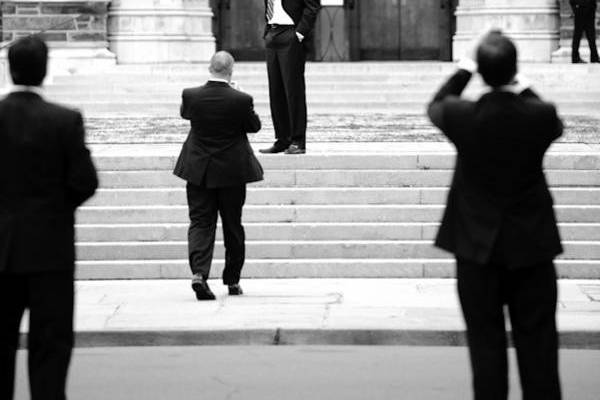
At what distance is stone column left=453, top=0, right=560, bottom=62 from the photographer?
22891 millimetres

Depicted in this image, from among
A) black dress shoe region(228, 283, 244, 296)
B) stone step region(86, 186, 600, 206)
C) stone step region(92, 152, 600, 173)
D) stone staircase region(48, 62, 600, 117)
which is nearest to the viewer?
black dress shoe region(228, 283, 244, 296)

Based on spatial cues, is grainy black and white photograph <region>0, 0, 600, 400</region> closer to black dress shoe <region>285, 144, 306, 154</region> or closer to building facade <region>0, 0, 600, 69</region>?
black dress shoe <region>285, 144, 306, 154</region>

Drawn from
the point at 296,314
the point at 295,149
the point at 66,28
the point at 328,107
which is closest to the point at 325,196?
the point at 295,149

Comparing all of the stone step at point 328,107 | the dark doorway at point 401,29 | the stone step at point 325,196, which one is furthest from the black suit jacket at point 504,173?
the dark doorway at point 401,29

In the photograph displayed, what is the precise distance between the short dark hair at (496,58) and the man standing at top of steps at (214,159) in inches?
201

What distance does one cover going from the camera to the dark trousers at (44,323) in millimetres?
6176

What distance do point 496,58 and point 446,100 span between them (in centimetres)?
28

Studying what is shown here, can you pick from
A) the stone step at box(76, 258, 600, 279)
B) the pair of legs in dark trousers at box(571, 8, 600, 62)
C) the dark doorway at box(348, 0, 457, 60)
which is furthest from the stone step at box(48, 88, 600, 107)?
the stone step at box(76, 258, 600, 279)

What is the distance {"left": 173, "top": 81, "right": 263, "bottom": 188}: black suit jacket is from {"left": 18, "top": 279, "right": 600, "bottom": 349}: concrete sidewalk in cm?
91

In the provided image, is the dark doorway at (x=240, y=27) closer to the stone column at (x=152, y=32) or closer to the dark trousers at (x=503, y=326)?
the stone column at (x=152, y=32)

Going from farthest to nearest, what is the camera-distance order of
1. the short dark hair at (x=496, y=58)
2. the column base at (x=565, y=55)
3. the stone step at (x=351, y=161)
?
the column base at (x=565, y=55) → the stone step at (x=351, y=161) → the short dark hair at (x=496, y=58)

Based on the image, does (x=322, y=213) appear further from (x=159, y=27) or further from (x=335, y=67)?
(x=159, y=27)

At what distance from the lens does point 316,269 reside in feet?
42.1

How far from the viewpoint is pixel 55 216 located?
6277mm
